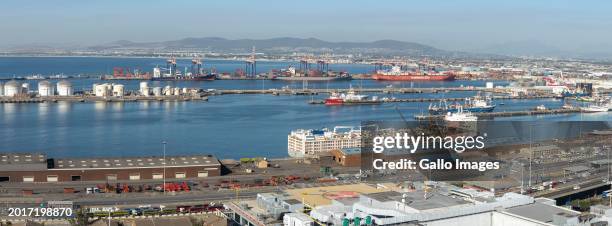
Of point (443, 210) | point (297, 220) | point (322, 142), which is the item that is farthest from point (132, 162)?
point (443, 210)

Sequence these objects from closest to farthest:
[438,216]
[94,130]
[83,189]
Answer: [438,216]
[83,189]
[94,130]

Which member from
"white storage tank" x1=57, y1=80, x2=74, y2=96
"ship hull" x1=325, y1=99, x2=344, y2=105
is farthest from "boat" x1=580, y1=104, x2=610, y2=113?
"white storage tank" x1=57, y1=80, x2=74, y2=96

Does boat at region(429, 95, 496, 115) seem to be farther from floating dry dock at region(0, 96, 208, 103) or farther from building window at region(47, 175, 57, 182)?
building window at region(47, 175, 57, 182)

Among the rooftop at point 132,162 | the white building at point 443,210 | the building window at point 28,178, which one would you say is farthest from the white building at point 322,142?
the white building at point 443,210

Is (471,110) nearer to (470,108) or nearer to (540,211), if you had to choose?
(470,108)

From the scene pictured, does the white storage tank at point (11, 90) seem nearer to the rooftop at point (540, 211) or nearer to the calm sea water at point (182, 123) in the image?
the calm sea water at point (182, 123)

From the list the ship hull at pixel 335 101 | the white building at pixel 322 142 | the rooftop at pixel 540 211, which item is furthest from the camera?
the ship hull at pixel 335 101

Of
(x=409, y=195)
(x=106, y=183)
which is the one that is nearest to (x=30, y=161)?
(x=106, y=183)

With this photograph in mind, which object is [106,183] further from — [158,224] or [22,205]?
[158,224]
